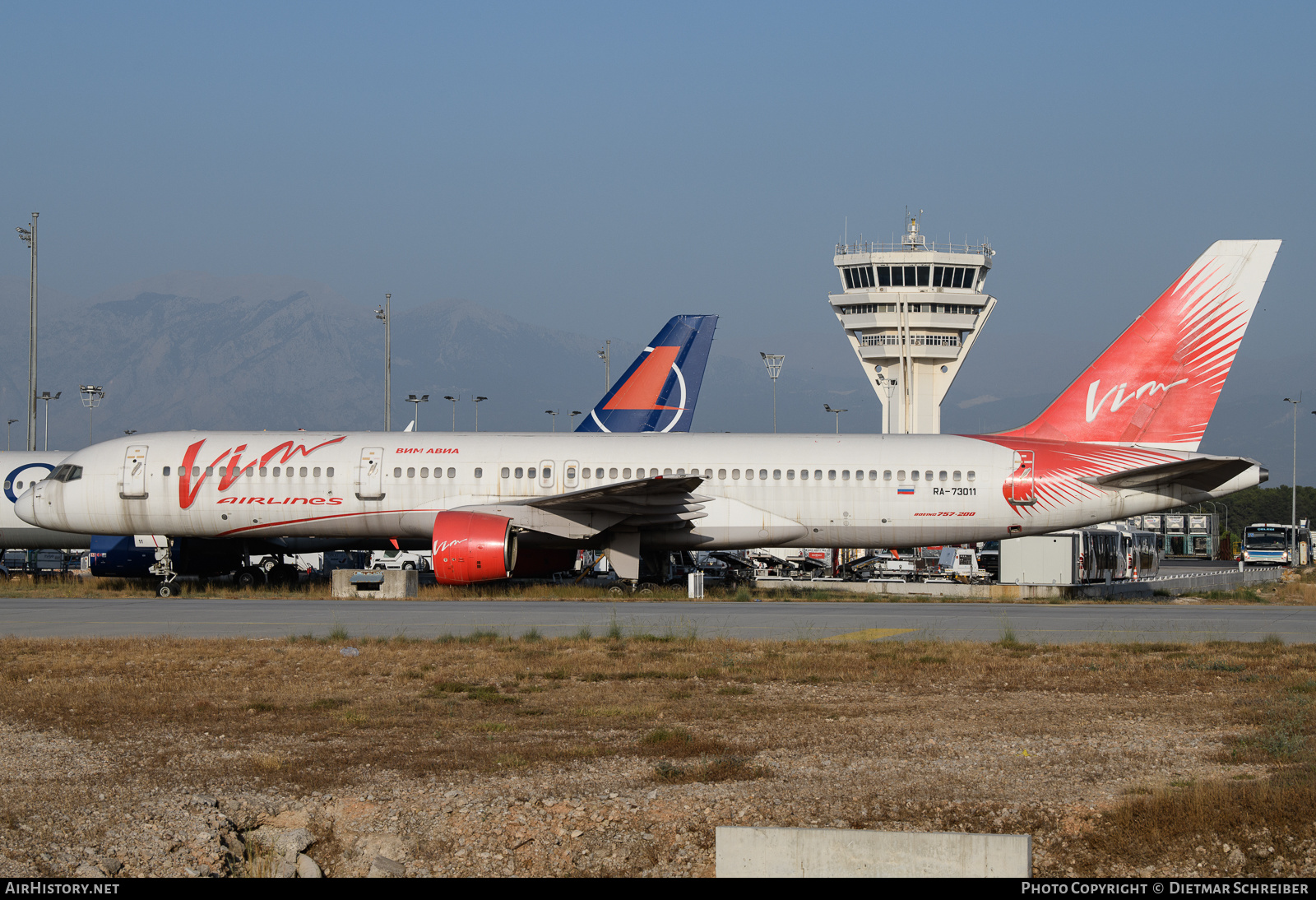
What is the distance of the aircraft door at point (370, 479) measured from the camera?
97.0 ft

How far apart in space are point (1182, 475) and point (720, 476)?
1061cm

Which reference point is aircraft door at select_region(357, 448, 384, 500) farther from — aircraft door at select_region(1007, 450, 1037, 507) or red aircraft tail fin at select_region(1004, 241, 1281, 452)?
red aircraft tail fin at select_region(1004, 241, 1281, 452)

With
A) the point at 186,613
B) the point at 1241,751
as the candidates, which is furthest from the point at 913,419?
the point at 1241,751

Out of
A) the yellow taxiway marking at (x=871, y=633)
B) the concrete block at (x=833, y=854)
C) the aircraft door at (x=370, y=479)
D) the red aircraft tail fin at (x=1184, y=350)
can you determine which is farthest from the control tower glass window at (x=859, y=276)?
the concrete block at (x=833, y=854)

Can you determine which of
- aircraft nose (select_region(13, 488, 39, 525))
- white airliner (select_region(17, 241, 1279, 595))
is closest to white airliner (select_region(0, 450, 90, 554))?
aircraft nose (select_region(13, 488, 39, 525))

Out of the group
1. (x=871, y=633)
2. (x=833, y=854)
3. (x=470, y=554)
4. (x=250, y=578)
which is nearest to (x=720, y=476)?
(x=470, y=554)

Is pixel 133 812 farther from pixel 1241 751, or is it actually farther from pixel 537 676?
pixel 1241 751

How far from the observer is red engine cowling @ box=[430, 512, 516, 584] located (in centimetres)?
2723

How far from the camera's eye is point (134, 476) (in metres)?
30.0

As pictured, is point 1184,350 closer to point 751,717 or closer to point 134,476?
point 751,717

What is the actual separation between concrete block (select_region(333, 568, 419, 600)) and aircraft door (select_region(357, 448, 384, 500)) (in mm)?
1918

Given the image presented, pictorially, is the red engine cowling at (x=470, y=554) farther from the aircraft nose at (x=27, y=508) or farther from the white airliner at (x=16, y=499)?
the white airliner at (x=16, y=499)

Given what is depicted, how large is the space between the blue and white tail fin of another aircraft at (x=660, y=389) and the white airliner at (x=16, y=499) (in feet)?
52.2

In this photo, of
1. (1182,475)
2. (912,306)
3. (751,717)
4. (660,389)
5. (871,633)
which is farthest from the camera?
(912,306)
